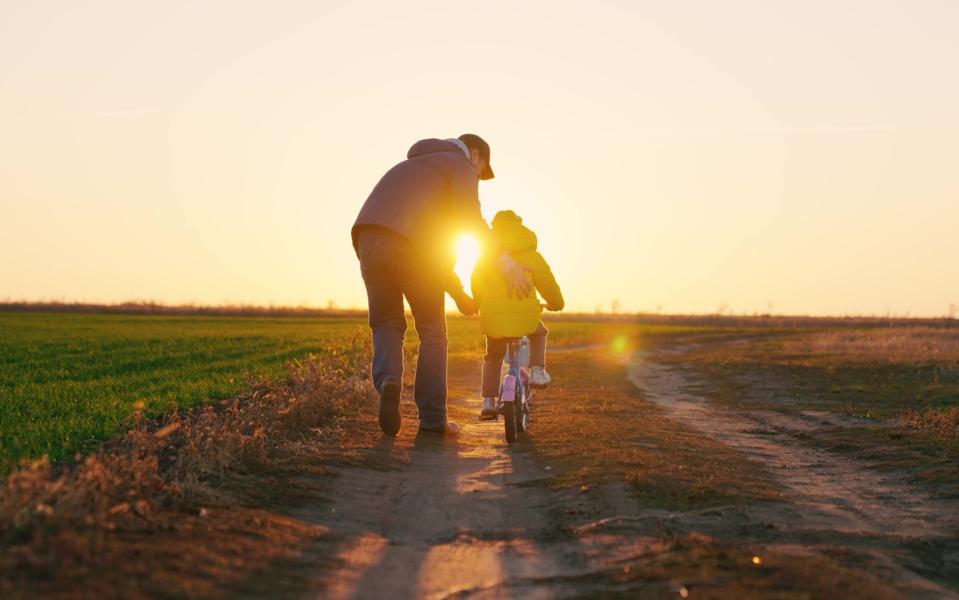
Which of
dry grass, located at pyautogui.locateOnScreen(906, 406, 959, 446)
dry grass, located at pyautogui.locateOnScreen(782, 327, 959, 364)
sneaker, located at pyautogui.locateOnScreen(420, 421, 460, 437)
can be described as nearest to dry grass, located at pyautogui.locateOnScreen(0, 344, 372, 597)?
sneaker, located at pyautogui.locateOnScreen(420, 421, 460, 437)

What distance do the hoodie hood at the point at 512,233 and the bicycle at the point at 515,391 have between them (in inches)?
33.1

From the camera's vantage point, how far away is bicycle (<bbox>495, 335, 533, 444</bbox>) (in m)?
8.29

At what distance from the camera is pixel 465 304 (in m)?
8.38

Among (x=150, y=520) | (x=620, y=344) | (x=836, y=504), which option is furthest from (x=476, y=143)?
(x=620, y=344)

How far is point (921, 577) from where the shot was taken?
4.27 m

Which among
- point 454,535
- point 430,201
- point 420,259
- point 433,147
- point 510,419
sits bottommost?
point 454,535

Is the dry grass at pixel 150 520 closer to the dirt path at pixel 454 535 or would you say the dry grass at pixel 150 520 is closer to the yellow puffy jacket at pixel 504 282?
the dirt path at pixel 454 535

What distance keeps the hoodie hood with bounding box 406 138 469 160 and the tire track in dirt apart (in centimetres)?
370

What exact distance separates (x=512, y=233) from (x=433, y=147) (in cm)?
106

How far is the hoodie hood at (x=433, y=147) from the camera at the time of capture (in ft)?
27.8

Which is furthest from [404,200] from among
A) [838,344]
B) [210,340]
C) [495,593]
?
[838,344]

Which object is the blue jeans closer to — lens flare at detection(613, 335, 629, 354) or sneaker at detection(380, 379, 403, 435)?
sneaker at detection(380, 379, 403, 435)

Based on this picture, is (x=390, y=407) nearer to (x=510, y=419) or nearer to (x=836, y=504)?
(x=510, y=419)

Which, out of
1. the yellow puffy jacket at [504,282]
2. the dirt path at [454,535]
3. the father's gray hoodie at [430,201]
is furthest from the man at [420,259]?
the dirt path at [454,535]
